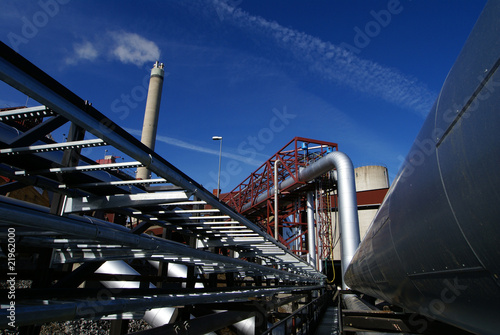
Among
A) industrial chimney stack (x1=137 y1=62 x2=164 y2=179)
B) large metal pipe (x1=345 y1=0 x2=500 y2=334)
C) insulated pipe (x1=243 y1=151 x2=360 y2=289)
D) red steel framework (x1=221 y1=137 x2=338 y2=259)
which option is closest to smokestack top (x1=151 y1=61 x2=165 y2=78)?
industrial chimney stack (x1=137 y1=62 x2=164 y2=179)

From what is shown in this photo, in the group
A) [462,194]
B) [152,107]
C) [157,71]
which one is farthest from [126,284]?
[157,71]

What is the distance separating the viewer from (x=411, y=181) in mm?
1987

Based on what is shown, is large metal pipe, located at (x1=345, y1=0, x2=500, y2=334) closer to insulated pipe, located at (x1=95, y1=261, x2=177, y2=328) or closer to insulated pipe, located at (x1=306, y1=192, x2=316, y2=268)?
insulated pipe, located at (x1=95, y1=261, x2=177, y2=328)

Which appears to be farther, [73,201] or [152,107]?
[152,107]

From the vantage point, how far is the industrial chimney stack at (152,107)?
23.9 metres

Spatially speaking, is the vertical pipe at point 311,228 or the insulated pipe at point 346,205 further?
the vertical pipe at point 311,228

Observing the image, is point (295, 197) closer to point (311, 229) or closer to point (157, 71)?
point (311, 229)

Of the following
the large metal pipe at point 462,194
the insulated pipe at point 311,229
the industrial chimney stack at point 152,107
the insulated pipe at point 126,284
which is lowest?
the insulated pipe at point 126,284

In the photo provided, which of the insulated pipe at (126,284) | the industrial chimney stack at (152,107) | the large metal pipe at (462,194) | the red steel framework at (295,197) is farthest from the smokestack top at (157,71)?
the large metal pipe at (462,194)

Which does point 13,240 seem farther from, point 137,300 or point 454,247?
point 454,247

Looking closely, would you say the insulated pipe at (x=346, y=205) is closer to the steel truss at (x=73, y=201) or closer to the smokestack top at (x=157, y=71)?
the steel truss at (x=73, y=201)

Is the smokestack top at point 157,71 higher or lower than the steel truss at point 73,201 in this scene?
higher

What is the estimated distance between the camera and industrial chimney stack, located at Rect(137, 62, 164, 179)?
23.9m

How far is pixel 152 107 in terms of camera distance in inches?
967
